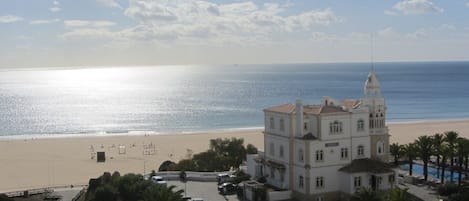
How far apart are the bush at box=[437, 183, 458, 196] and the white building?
10.7 feet

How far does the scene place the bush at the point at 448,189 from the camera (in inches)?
1560

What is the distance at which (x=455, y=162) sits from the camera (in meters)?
49.8

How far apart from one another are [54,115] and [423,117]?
271 ft

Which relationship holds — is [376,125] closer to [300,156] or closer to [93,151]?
[300,156]

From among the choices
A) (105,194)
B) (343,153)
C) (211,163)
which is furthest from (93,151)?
(343,153)

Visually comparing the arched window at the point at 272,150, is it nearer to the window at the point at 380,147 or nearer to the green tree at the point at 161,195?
the window at the point at 380,147

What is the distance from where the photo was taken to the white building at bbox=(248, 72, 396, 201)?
40.2 m

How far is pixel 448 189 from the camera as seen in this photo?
39.9m

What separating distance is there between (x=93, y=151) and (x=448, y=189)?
161 ft

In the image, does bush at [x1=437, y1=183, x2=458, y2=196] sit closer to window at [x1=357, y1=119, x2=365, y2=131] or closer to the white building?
the white building

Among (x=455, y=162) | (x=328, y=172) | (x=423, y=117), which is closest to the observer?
(x=328, y=172)

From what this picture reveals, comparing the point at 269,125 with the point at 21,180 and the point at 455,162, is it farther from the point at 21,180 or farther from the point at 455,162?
the point at 21,180

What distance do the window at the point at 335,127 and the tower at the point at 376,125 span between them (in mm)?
2942

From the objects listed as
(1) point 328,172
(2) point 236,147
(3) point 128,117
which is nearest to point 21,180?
(2) point 236,147
